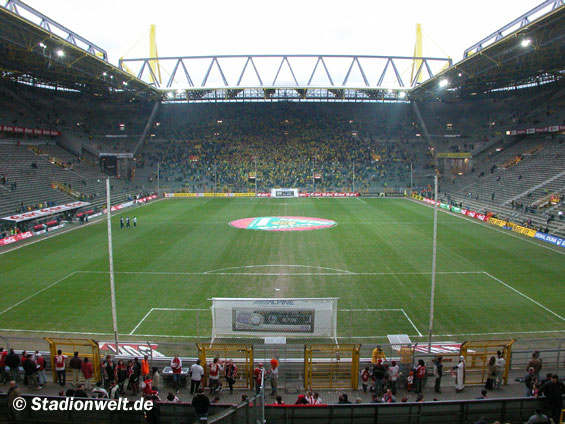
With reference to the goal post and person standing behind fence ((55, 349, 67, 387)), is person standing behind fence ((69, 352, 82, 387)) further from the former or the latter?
the goal post

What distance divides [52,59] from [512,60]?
2218 inches

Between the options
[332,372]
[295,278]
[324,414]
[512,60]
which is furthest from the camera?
[512,60]

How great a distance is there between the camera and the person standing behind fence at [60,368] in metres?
11.5

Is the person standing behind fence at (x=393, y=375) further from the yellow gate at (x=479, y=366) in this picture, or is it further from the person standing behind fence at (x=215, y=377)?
the person standing behind fence at (x=215, y=377)

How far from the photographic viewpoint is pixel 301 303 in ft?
49.6

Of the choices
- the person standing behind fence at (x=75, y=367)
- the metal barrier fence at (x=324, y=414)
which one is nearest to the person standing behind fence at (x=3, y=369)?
the person standing behind fence at (x=75, y=367)

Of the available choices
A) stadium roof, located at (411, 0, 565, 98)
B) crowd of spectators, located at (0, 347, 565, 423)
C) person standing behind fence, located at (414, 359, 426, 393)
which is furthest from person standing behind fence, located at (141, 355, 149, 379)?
stadium roof, located at (411, 0, 565, 98)

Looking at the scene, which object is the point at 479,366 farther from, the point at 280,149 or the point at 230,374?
the point at 280,149

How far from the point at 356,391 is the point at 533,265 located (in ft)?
65.3

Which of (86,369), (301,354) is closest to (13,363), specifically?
(86,369)

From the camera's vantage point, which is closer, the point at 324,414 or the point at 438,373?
the point at 324,414

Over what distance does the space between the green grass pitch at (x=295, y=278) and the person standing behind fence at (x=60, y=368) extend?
4.30 metres

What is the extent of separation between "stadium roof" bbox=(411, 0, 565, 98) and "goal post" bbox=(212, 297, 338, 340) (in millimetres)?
34098

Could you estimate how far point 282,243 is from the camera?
107 feet
